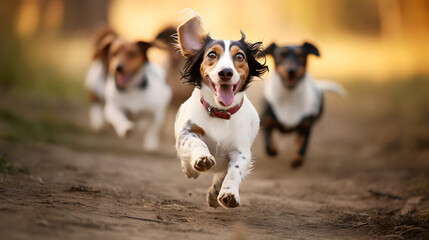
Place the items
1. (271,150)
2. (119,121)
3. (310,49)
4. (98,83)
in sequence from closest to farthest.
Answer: (310,49), (271,150), (119,121), (98,83)

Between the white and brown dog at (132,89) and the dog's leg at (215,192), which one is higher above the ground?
the white and brown dog at (132,89)

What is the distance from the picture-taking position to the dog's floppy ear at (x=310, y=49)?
645 centimetres

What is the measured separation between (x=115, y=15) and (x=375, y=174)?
13.4 metres

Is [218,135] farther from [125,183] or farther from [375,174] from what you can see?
[375,174]

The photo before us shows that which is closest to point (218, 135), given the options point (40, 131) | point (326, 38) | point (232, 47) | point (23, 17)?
point (232, 47)

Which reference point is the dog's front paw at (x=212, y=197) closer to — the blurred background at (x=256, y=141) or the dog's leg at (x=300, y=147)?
the blurred background at (x=256, y=141)

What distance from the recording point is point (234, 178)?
3521 millimetres

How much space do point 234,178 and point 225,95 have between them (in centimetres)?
57


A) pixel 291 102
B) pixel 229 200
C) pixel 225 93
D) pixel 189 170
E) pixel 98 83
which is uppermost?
pixel 98 83

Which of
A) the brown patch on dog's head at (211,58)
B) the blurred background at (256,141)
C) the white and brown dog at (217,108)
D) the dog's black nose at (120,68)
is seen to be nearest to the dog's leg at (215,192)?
the white and brown dog at (217,108)

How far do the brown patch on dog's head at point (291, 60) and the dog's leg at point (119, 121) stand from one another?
1.94 m

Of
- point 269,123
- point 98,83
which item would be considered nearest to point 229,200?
point 269,123

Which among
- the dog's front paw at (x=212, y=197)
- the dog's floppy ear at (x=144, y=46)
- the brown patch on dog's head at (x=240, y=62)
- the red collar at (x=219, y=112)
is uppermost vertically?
the dog's floppy ear at (x=144, y=46)

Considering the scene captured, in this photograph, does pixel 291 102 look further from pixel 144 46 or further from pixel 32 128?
pixel 32 128
